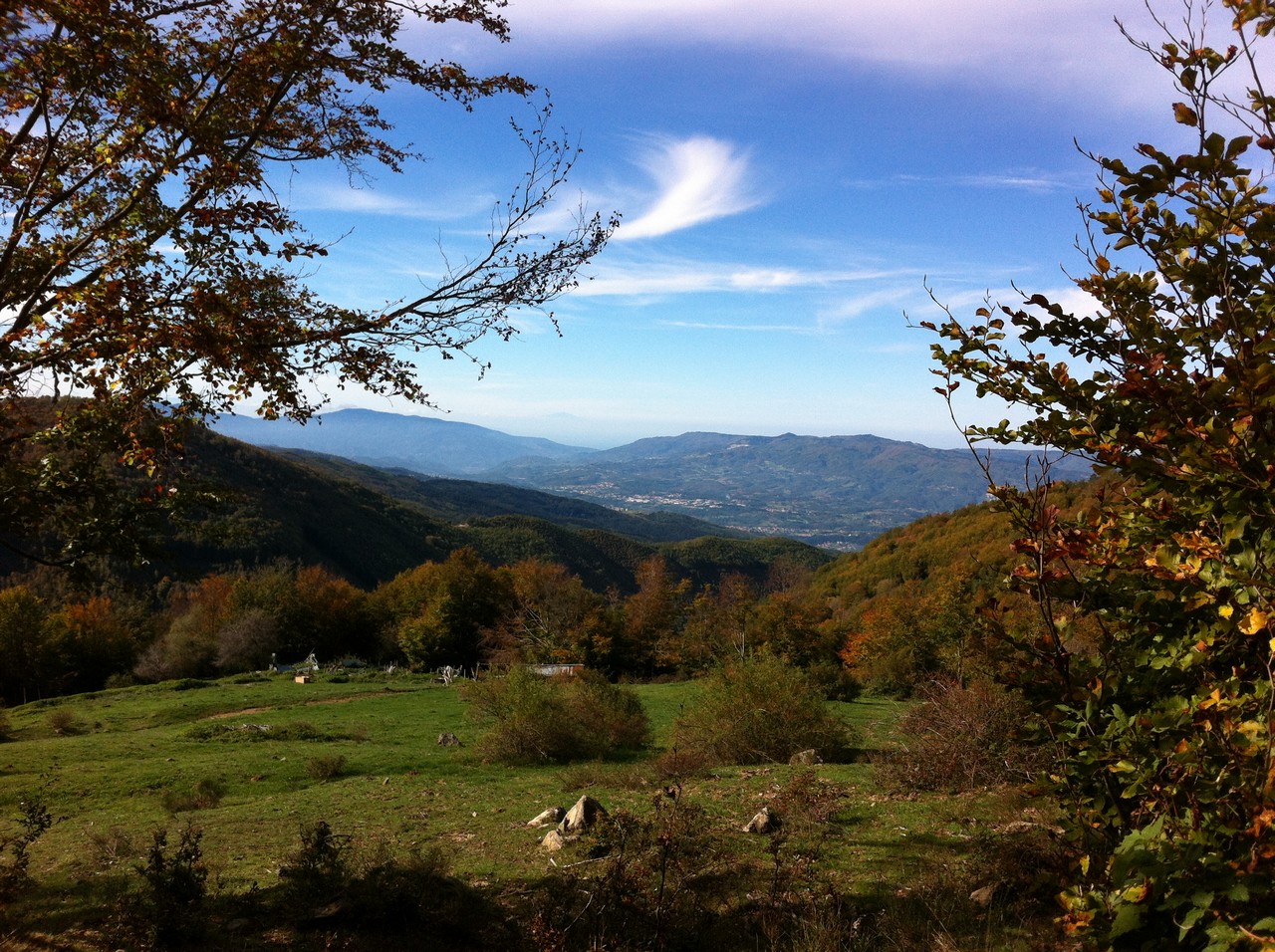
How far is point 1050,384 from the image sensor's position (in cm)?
285

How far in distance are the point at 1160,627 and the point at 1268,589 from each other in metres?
0.76

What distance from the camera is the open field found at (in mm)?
7047

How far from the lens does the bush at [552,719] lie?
1822 cm

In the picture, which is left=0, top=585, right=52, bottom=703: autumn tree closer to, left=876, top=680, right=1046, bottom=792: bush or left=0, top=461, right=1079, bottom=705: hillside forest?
left=0, top=461, right=1079, bottom=705: hillside forest

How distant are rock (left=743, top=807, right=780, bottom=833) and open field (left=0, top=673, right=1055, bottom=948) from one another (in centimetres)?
32

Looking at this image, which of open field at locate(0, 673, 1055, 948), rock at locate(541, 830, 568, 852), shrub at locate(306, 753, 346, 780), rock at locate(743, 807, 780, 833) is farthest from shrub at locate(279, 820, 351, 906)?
shrub at locate(306, 753, 346, 780)

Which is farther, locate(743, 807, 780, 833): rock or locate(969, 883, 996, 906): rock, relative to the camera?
locate(743, 807, 780, 833): rock

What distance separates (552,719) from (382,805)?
6252mm

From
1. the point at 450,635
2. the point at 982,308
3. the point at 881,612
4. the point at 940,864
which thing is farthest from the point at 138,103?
the point at 450,635

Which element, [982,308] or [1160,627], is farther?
[982,308]

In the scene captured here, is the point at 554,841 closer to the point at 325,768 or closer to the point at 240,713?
the point at 325,768

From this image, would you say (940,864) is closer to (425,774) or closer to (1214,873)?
(1214,873)

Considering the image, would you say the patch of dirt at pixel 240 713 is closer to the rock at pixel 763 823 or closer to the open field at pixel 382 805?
the open field at pixel 382 805

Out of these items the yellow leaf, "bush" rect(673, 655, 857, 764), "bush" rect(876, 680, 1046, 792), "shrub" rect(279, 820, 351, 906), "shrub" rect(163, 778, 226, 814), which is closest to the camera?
the yellow leaf
